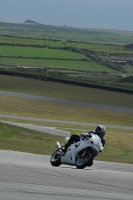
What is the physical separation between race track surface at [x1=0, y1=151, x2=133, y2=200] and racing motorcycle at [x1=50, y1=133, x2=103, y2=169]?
1447 mm

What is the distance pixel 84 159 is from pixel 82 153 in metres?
0.18

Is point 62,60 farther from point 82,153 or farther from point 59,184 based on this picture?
point 59,184

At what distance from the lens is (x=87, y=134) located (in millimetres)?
15609

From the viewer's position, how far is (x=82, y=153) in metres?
15.7

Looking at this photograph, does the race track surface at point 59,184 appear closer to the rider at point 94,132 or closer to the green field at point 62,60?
the rider at point 94,132

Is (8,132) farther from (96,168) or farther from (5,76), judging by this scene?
(5,76)

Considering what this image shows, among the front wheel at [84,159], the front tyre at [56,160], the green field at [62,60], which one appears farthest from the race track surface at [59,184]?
the green field at [62,60]

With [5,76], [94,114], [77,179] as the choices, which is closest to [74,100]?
[94,114]

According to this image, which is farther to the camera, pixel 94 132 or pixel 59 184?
pixel 94 132

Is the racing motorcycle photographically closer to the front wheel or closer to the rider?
the front wheel

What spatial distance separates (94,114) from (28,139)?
21529 mm

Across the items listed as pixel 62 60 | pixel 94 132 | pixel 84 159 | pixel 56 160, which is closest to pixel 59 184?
pixel 84 159

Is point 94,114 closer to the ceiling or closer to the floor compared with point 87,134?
closer to the floor

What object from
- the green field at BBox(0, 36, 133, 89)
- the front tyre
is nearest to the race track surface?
the front tyre
